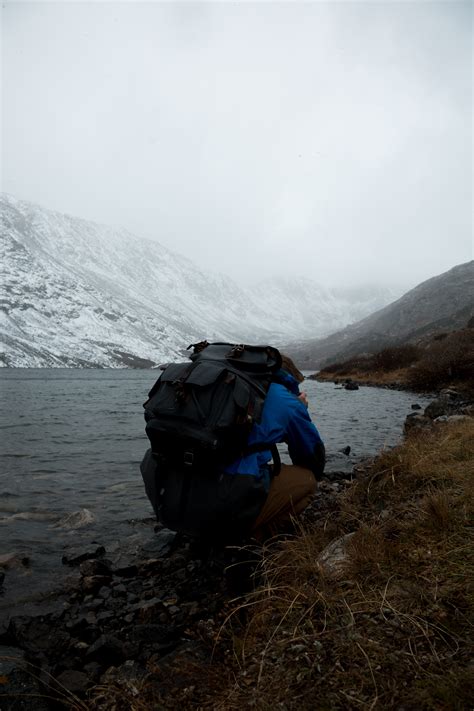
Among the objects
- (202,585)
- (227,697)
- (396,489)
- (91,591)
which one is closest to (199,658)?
(227,697)

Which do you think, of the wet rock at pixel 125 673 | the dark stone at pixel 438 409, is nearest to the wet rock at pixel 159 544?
the wet rock at pixel 125 673

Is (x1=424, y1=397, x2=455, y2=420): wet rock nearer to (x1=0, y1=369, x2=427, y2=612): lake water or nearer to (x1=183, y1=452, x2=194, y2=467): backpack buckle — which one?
(x1=0, y1=369, x2=427, y2=612): lake water

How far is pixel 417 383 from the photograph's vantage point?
2939 cm

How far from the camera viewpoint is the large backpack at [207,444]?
3.37 metres

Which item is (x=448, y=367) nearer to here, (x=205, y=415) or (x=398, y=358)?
(x=398, y=358)

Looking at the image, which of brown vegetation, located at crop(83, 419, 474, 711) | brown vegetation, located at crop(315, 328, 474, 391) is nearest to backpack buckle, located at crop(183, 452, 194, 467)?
brown vegetation, located at crop(83, 419, 474, 711)

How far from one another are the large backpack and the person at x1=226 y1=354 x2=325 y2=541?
10 centimetres

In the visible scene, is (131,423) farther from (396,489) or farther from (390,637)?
(390,637)

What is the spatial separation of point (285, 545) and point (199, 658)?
1.28 meters

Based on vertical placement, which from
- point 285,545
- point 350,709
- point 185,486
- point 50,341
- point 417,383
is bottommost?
point 417,383

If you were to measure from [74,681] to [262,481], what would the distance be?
1876 mm

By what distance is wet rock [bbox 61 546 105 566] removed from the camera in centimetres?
469

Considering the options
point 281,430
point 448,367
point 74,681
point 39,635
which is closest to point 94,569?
point 39,635

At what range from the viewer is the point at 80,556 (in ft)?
15.5
